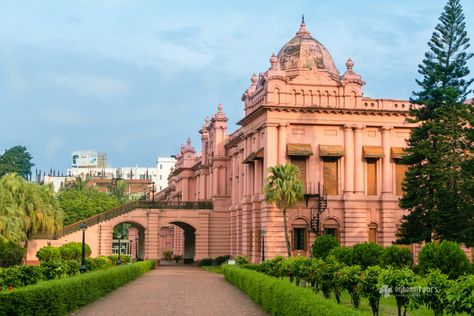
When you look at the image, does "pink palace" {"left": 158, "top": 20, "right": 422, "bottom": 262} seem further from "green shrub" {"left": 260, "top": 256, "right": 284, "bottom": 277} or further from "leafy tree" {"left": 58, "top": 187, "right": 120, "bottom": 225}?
"leafy tree" {"left": 58, "top": 187, "right": 120, "bottom": 225}

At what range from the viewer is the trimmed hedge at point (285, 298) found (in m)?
14.9

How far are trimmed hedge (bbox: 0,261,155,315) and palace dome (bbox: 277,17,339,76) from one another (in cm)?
2867

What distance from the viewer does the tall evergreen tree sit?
4131 cm

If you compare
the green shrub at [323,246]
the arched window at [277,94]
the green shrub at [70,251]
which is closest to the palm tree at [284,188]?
the arched window at [277,94]

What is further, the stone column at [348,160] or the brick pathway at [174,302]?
the stone column at [348,160]

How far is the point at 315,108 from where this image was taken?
1971 inches

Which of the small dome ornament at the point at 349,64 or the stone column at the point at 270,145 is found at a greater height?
the small dome ornament at the point at 349,64

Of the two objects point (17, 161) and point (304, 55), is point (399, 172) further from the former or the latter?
point (17, 161)

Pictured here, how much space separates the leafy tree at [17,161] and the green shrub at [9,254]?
2759 inches

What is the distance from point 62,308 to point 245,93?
3941 centimetres

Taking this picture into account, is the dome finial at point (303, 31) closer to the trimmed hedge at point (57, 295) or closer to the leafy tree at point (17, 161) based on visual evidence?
the trimmed hedge at point (57, 295)

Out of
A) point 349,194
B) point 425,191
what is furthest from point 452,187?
point 349,194

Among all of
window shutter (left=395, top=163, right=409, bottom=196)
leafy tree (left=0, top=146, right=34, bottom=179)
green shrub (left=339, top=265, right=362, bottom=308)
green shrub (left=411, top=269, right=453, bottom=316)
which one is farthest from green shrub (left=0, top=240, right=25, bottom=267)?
leafy tree (left=0, top=146, right=34, bottom=179)

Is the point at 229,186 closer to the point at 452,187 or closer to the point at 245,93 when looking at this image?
the point at 245,93
